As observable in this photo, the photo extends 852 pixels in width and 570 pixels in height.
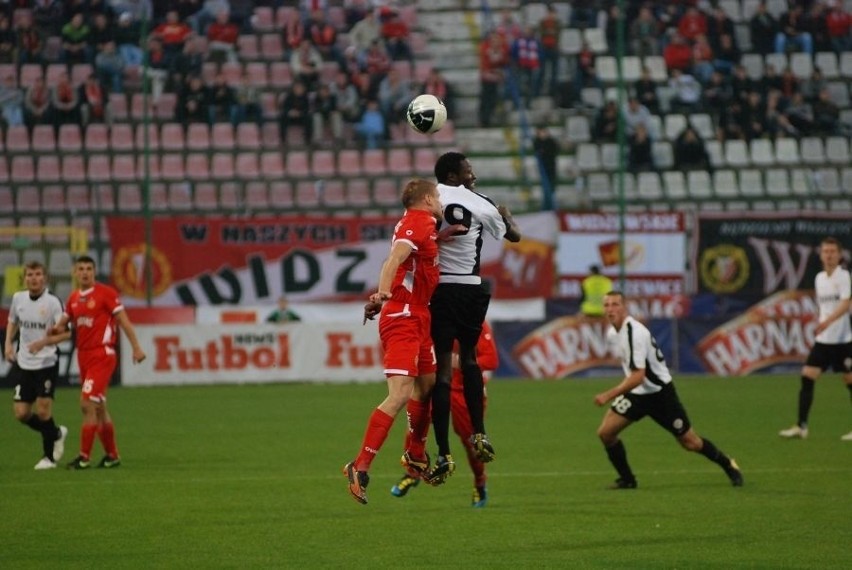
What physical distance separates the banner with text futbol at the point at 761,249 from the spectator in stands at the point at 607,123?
291cm

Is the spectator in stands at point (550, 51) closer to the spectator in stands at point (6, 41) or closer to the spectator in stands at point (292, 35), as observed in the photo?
the spectator in stands at point (292, 35)

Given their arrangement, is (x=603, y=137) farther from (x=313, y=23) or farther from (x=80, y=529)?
(x=80, y=529)

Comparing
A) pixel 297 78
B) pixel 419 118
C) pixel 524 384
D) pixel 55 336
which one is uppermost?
pixel 297 78

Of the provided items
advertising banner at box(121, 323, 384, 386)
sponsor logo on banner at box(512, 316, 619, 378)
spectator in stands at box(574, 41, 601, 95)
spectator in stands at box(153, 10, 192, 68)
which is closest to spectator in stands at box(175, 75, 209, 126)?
spectator in stands at box(153, 10, 192, 68)

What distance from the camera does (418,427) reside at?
34.1ft

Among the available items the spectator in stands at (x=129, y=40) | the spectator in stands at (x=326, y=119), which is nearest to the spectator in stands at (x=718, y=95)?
the spectator in stands at (x=326, y=119)

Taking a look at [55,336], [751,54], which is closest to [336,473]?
[55,336]

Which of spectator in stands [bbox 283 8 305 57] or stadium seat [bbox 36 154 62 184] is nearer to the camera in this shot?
stadium seat [bbox 36 154 62 184]

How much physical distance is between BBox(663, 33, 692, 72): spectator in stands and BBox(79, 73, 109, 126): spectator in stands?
11343 mm

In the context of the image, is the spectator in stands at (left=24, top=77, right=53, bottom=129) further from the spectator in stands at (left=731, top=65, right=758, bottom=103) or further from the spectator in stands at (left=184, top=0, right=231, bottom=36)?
the spectator in stands at (left=731, top=65, right=758, bottom=103)

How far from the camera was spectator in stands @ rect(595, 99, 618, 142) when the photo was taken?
29.1 metres

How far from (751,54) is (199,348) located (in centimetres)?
1365

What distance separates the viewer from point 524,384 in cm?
2583

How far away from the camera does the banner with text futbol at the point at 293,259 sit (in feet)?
87.8
